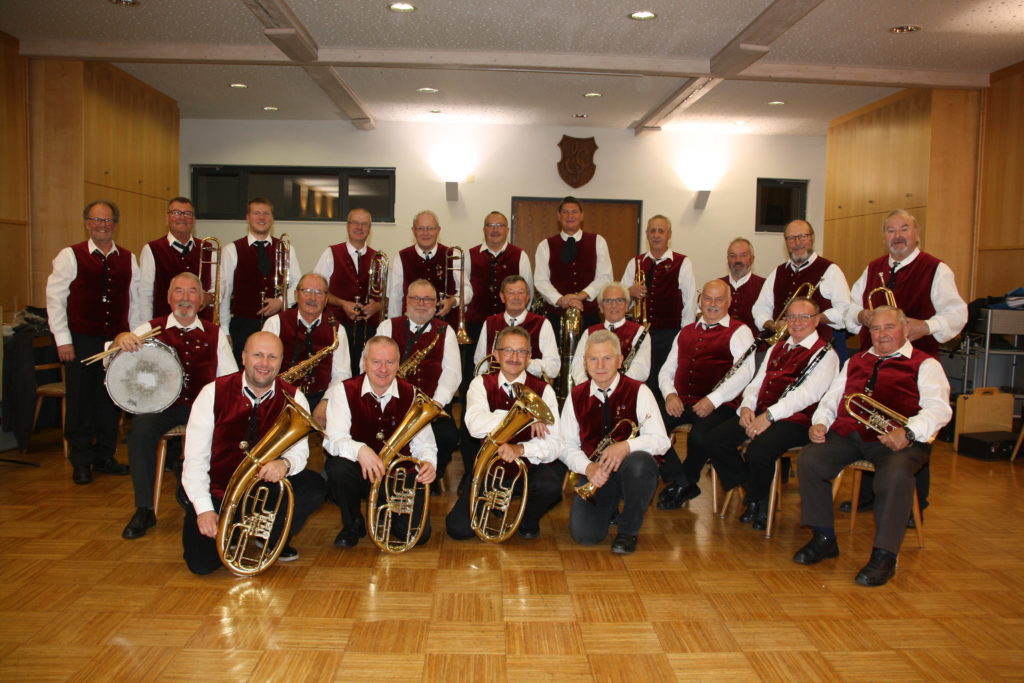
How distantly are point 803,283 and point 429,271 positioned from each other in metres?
2.45

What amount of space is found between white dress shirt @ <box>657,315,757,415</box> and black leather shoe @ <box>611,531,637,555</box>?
1035 mm

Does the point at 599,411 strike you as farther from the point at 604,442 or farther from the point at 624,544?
the point at 624,544

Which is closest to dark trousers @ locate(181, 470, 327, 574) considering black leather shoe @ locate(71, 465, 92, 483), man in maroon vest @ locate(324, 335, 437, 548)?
man in maroon vest @ locate(324, 335, 437, 548)

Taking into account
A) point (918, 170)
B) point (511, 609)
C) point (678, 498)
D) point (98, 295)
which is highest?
point (918, 170)

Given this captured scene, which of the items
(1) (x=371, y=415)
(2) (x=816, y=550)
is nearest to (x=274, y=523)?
(1) (x=371, y=415)

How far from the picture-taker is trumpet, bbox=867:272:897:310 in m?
4.25

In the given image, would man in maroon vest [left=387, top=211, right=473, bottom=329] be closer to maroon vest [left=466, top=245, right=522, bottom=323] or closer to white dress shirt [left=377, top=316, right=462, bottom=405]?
maroon vest [left=466, top=245, right=522, bottom=323]

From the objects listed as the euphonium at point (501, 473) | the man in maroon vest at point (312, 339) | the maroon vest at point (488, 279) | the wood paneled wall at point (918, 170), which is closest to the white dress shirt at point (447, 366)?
the man in maroon vest at point (312, 339)

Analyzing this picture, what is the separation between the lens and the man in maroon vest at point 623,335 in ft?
14.9

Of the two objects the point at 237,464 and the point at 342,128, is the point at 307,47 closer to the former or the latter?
the point at 342,128

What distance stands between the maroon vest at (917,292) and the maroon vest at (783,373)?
0.42 metres

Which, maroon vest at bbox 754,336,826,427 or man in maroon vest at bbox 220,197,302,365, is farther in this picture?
man in maroon vest at bbox 220,197,302,365

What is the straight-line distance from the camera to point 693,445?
426 centimetres

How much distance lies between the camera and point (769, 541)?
3820 mm
